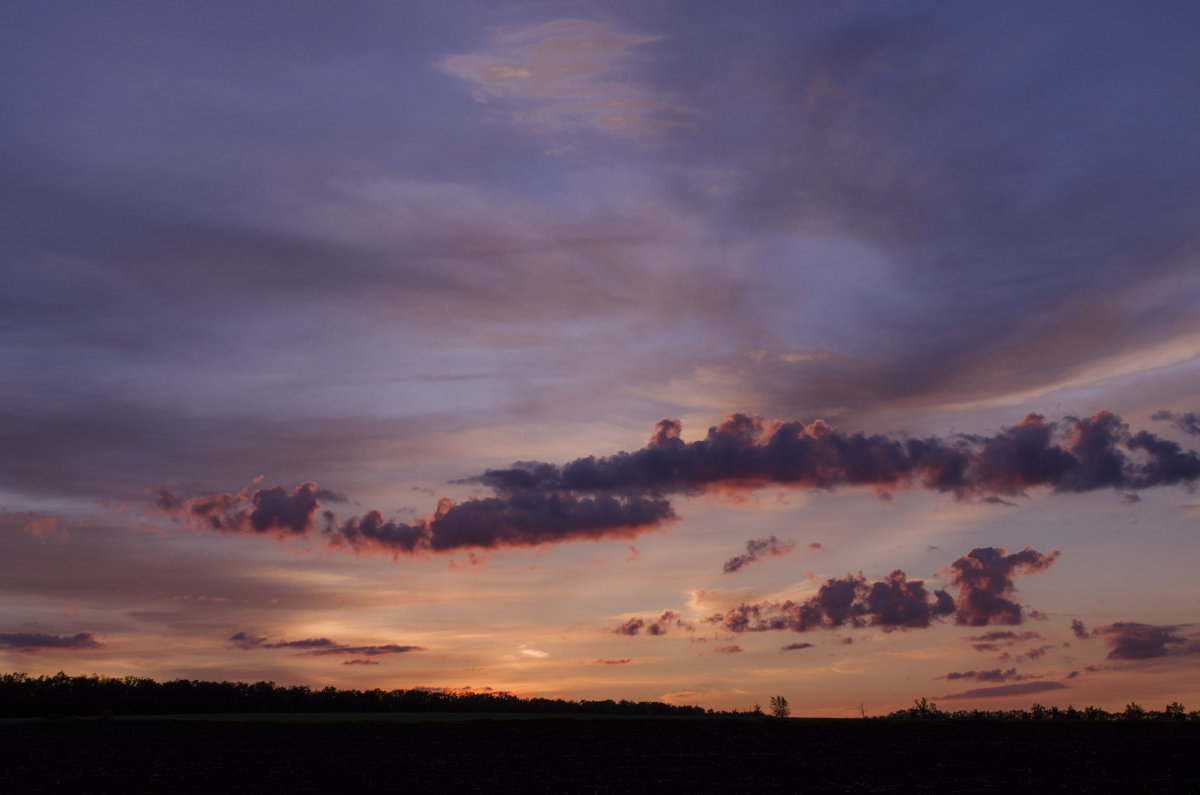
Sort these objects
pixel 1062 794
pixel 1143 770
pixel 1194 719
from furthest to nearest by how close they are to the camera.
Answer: pixel 1194 719, pixel 1143 770, pixel 1062 794

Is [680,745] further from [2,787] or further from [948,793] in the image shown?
[2,787]

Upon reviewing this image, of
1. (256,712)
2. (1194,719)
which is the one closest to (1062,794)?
(1194,719)

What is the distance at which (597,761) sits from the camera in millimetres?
70688

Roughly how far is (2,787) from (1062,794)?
5984 centimetres

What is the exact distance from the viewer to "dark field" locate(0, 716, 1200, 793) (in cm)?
5462

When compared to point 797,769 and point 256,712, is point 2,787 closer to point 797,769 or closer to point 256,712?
point 797,769

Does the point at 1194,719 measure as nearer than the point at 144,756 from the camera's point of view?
No

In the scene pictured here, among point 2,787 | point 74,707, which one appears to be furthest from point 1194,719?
point 74,707

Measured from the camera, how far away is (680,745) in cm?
9006

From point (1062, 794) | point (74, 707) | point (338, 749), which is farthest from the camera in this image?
point (74, 707)

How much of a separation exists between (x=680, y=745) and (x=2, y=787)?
184 ft

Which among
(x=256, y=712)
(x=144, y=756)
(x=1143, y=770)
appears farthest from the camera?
(x=256, y=712)

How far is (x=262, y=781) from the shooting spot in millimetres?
58125

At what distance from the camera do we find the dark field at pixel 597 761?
2151 inches
